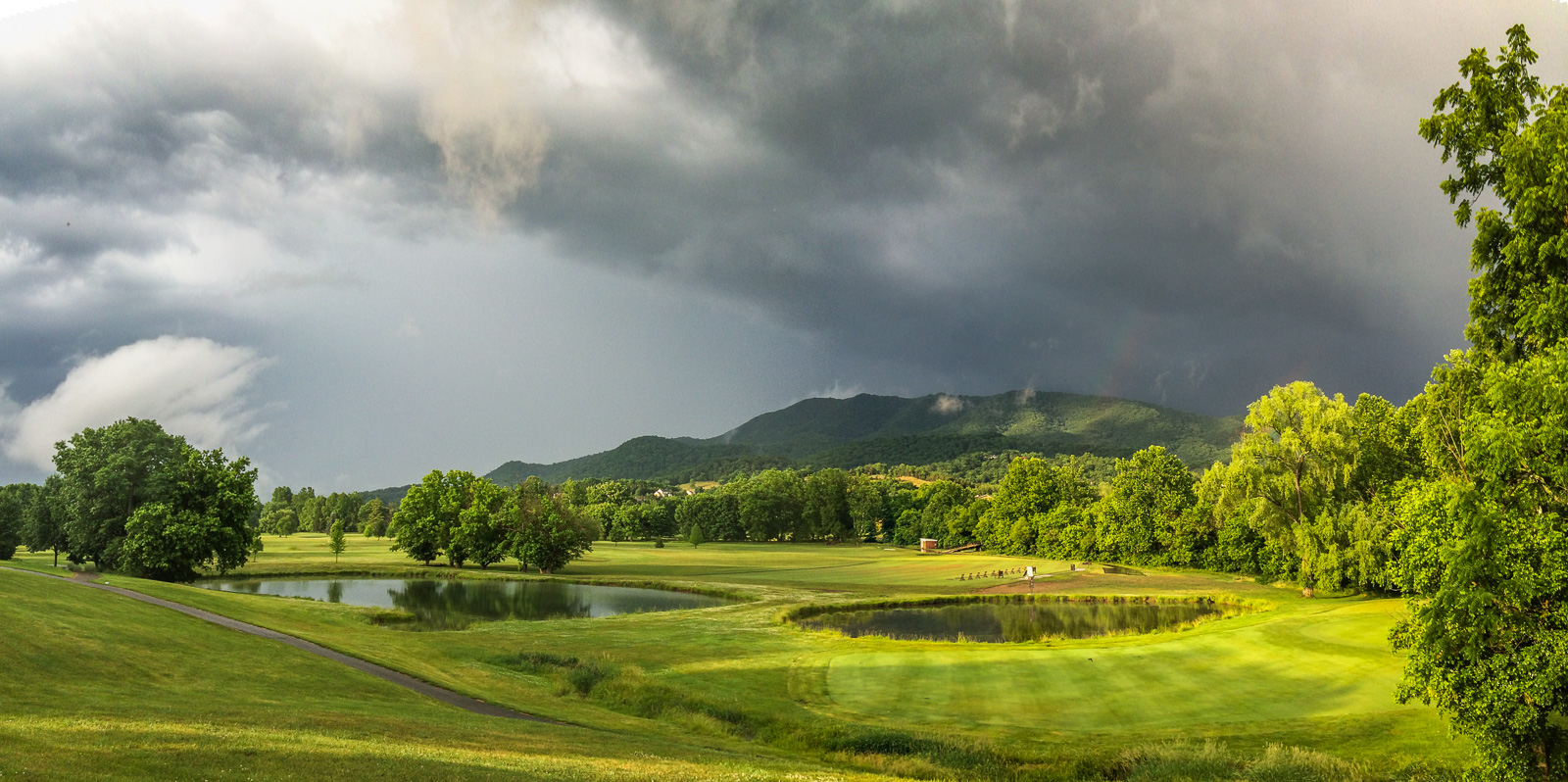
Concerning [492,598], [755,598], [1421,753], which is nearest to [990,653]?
[1421,753]

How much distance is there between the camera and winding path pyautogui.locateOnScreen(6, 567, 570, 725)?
989 inches

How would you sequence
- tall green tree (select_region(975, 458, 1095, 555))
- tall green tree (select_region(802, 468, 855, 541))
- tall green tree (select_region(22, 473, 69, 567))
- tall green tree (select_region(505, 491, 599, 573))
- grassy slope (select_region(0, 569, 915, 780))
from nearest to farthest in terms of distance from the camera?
grassy slope (select_region(0, 569, 915, 780))
tall green tree (select_region(22, 473, 69, 567))
tall green tree (select_region(505, 491, 599, 573))
tall green tree (select_region(975, 458, 1095, 555))
tall green tree (select_region(802, 468, 855, 541))

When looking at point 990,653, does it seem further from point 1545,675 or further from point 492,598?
point 492,598

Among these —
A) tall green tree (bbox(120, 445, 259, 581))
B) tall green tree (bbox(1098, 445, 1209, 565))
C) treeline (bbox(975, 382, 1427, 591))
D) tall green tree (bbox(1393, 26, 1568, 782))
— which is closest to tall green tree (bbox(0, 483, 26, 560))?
tall green tree (bbox(120, 445, 259, 581))

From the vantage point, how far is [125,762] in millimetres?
11242

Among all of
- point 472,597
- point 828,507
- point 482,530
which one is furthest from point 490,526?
point 828,507

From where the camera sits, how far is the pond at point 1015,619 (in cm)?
4956

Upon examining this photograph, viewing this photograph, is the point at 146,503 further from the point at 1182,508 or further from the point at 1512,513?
the point at 1182,508

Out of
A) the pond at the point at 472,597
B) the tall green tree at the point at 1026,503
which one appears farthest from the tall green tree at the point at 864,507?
the pond at the point at 472,597

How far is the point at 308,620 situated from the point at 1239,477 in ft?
225

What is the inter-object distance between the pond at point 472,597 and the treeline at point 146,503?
4.26 m

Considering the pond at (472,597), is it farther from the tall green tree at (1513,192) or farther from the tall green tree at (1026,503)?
the tall green tree at (1026,503)

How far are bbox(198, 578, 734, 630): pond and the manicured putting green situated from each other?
30.7m

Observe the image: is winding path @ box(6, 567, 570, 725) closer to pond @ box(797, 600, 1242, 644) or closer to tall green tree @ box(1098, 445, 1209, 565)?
pond @ box(797, 600, 1242, 644)
